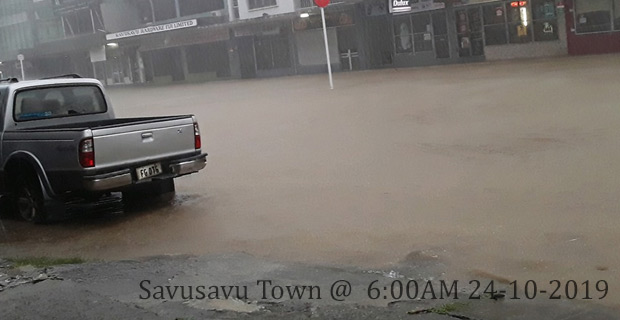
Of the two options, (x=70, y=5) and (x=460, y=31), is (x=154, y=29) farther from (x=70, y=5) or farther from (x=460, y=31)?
(x=460, y=31)

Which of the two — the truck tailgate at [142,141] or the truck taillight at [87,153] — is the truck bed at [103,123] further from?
the truck taillight at [87,153]

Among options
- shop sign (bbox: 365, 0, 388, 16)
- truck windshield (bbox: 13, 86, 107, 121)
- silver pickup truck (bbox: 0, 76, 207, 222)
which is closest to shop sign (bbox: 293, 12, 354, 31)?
shop sign (bbox: 365, 0, 388, 16)

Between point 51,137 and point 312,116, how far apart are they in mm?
10672

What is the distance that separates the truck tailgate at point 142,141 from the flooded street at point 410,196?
78 cm

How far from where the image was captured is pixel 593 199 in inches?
323

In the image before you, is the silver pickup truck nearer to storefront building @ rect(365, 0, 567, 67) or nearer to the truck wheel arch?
the truck wheel arch

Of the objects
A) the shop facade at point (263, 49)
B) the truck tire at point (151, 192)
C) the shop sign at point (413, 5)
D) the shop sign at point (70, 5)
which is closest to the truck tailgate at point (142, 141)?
the truck tire at point (151, 192)

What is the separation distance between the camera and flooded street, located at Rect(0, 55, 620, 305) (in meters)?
6.89

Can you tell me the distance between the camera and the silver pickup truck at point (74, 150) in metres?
8.55

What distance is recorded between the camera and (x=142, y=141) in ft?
29.3

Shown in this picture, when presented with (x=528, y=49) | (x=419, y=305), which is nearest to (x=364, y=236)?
(x=419, y=305)

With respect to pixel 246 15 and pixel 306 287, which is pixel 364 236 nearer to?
pixel 306 287

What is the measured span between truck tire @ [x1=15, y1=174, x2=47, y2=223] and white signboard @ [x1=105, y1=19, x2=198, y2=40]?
36092mm

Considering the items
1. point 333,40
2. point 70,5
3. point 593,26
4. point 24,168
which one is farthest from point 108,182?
point 70,5
